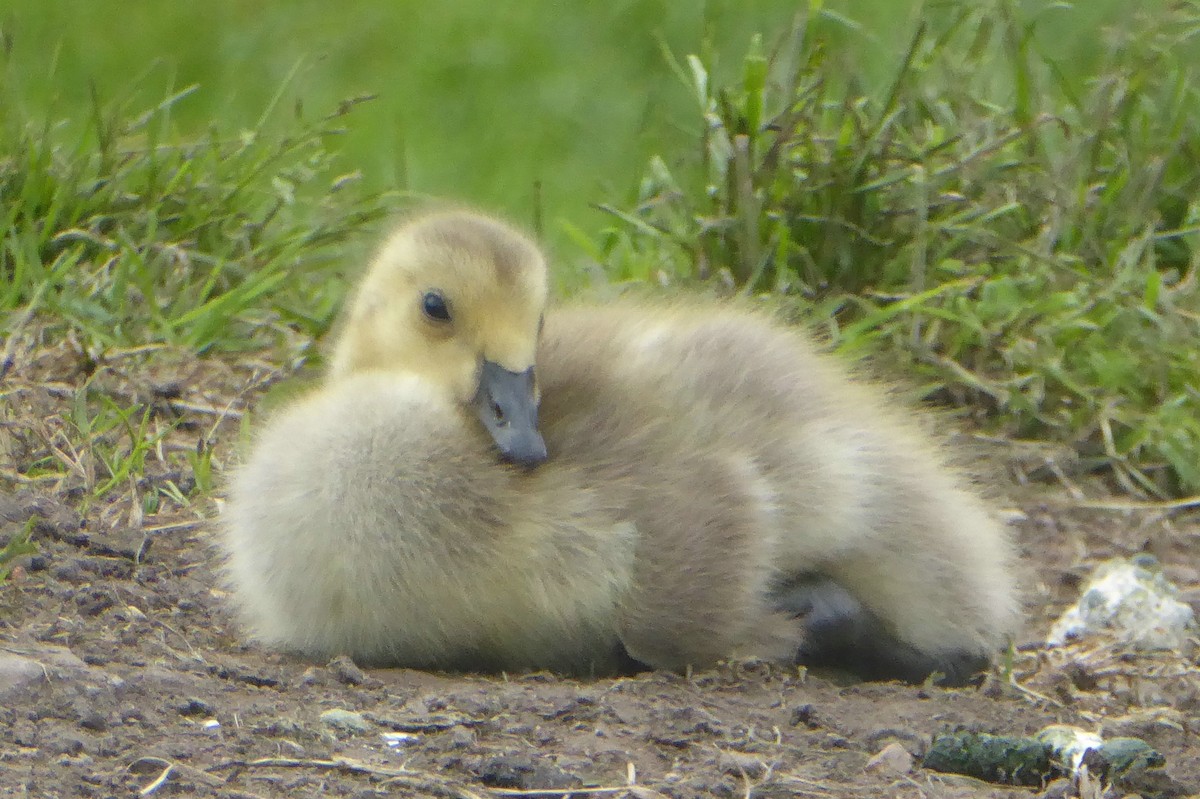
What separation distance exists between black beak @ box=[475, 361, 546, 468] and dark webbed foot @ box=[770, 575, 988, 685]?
0.58 m

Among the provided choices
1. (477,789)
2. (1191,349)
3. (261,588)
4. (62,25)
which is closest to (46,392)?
(261,588)

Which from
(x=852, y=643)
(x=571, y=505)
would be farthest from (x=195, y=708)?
(x=852, y=643)

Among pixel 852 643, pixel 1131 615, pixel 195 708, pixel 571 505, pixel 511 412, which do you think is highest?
pixel 511 412

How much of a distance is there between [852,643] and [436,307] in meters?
1.00

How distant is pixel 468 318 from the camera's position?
3.21m

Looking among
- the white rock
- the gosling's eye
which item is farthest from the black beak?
the white rock

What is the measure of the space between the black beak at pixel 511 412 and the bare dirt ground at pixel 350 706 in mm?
392

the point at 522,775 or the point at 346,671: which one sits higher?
the point at 522,775

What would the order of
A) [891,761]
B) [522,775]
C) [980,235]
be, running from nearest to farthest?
[522,775] < [891,761] < [980,235]

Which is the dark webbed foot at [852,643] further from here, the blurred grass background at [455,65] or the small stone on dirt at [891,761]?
the blurred grass background at [455,65]

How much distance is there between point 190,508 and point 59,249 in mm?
1129

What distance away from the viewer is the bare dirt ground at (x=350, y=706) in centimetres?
248

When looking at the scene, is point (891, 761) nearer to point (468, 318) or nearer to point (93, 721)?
point (468, 318)

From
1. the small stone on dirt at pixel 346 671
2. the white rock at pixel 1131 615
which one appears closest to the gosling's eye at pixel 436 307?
the small stone on dirt at pixel 346 671
